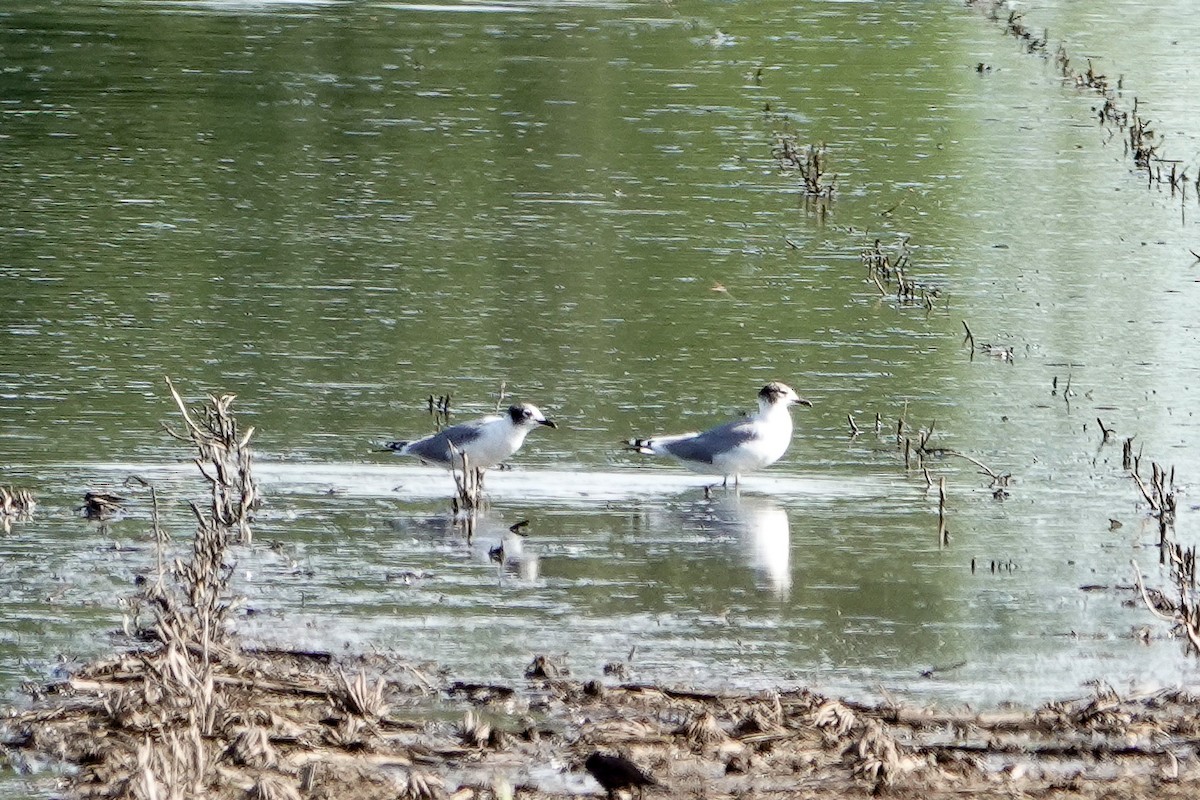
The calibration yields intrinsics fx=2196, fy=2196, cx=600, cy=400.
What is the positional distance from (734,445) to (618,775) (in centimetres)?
424

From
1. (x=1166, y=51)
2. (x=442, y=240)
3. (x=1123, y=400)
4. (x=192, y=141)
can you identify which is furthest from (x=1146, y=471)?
(x=1166, y=51)

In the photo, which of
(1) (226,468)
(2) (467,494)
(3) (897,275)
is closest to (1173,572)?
(2) (467,494)

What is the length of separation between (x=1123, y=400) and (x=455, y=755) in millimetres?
6842

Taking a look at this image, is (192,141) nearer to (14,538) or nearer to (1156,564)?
(14,538)

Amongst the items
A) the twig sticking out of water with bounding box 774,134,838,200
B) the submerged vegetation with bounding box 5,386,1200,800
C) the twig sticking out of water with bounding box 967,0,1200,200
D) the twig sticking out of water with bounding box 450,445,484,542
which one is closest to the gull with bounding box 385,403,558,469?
the twig sticking out of water with bounding box 450,445,484,542

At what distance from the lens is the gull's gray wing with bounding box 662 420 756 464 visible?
10250mm

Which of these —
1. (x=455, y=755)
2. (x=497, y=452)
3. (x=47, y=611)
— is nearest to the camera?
(x=455, y=755)

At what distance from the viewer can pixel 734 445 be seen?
10.2 meters

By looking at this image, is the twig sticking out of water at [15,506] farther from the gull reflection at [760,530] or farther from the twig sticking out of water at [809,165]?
the twig sticking out of water at [809,165]

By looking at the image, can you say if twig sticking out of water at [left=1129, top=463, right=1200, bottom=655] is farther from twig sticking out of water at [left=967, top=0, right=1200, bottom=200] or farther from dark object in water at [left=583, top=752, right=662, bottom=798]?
twig sticking out of water at [left=967, top=0, right=1200, bottom=200]

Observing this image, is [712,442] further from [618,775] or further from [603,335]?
[618,775]

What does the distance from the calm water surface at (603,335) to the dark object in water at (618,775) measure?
123 cm

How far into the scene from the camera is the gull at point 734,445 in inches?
404

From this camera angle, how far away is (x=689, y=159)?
65.8 feet
